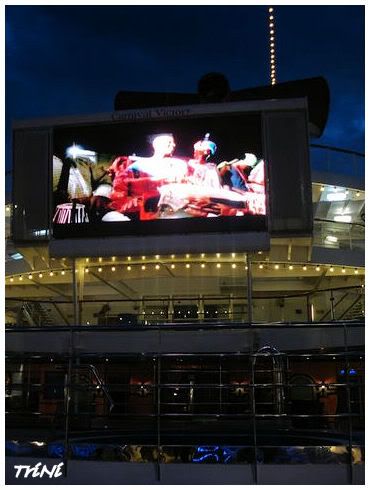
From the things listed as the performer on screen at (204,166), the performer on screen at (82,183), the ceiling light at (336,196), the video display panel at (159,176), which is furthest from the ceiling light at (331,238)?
the performer on screen at (82,183)

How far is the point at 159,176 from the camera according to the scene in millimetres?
15469

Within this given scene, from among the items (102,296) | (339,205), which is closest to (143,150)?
(102,296)

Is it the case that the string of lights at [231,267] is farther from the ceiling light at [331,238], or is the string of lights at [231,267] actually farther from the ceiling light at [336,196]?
the ceiling light at [336,196]

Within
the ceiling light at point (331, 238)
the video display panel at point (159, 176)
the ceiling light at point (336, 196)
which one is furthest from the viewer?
the ceiling light at point (336, 196)

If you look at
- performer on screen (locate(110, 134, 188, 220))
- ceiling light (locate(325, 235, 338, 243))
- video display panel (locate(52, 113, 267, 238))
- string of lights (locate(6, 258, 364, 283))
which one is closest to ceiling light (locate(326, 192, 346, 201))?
ceiling light (locate(325, 235, 338, 243))

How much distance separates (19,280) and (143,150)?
656 cm

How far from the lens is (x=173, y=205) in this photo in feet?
50.1

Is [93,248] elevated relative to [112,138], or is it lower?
lower

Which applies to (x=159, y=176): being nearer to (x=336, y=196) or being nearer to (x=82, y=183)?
(x=82, y=183)

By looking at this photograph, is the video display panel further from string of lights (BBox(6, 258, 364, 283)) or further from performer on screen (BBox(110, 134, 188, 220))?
string of lights (BBox(6, 258, 364, 283))

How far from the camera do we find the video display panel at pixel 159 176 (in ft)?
49.3

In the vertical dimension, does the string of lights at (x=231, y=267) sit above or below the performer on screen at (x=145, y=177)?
below

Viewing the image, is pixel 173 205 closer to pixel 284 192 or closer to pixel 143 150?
pixel 143 150

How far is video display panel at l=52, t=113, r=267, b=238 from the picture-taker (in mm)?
15023
